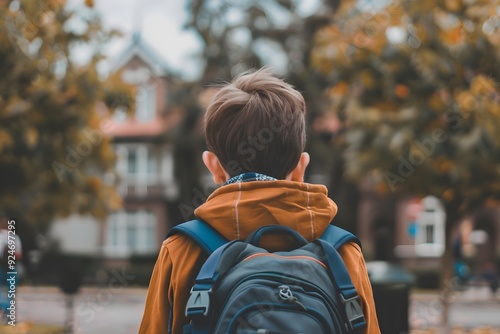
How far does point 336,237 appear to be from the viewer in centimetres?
211

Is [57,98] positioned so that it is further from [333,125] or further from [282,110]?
[333,125]

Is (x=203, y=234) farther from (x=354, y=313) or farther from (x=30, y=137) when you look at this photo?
(x=30, y=137)

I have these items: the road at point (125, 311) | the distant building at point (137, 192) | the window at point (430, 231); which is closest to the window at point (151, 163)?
the distant building at point (137, 192)

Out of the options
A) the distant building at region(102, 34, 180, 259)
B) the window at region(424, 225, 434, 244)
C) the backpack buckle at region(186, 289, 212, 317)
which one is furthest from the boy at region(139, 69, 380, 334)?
the distant building at region(102, 34, 180, 259)

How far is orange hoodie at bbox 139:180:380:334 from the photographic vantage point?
6.70 ft

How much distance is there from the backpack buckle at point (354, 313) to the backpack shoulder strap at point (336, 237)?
0.53ft

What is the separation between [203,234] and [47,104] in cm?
936

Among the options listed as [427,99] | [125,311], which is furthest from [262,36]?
[427,99]

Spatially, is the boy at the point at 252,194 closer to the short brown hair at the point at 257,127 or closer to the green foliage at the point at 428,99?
the short brown hair at the point at 257,127


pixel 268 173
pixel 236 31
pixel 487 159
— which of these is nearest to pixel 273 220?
pixel 268 173

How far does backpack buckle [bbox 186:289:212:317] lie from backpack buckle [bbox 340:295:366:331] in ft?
1.17

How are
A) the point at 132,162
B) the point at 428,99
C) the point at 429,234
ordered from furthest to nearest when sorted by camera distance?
the point at 132,162
the point at 429,234
the point at 428,99

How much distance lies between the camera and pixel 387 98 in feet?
36.5

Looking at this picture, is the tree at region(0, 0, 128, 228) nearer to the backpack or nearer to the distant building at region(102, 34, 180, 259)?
the backpack
